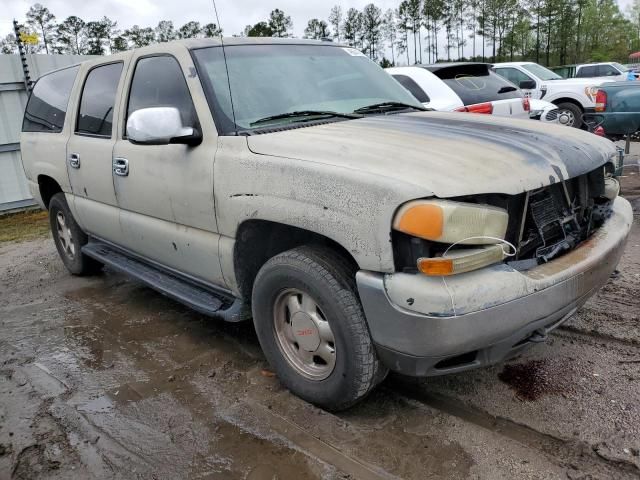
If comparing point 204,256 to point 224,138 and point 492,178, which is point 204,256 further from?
point 492,178

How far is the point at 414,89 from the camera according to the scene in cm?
698

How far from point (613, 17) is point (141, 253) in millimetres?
60324

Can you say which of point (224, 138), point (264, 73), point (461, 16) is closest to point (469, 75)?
point (264, 73)

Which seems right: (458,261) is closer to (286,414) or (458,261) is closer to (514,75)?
(286,414)

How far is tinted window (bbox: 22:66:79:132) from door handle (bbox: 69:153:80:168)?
430 millimetres

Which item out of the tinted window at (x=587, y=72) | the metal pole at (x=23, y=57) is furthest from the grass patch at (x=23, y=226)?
the tinted window at (x=587, y=72)

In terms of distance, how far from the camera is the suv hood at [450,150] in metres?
2.28

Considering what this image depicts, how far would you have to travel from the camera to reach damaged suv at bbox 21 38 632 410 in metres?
2.21

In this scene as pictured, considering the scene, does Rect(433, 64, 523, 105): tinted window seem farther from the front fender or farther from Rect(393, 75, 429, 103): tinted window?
the front fender

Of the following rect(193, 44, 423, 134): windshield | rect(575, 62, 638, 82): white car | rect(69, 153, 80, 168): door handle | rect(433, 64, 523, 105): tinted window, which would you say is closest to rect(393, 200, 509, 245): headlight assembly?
rect(193, 44, 423, 134): windshield

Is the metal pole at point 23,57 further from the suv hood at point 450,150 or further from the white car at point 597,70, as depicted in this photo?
the white car at point 597,70

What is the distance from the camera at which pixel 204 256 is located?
3.26 m

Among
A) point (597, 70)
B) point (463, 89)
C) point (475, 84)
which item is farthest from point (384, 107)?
point (597, 70)

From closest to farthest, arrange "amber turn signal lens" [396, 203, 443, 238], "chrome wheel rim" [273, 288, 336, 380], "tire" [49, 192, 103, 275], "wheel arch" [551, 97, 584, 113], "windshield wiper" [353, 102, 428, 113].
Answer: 1. "amber turn signal lens" [396, 203, 443, 238]
2. "chrome wheel rim" [273, 288, 336, 380]
3. "windshield wiper" [353, 102, 428, 113]
4. "tire" [49, 192, 103, 275]
5. "wheel arch" [551, 97, 584, 113]
